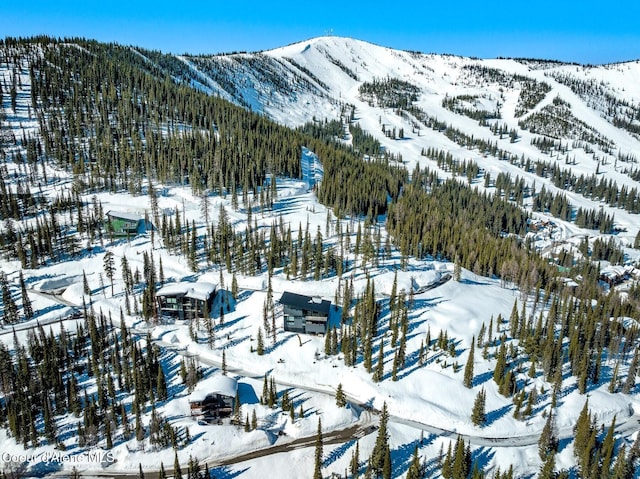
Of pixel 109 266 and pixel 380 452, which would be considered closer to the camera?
pixel 380 452

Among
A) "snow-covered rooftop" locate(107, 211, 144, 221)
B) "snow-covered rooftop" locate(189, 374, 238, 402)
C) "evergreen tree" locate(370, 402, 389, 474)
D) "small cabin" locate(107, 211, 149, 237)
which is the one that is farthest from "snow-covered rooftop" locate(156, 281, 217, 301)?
"evergreen tree" locate(370, 402, 389, 474)

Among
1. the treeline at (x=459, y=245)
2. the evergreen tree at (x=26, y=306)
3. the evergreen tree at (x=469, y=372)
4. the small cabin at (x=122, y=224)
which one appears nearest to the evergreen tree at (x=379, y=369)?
the evergreen tree at (x=469, y=372)

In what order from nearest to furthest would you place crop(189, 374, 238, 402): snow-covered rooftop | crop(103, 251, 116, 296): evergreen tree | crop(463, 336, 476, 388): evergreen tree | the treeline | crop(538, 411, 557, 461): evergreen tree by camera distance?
1. crop(538, 411, 557, 461): evergreen tree
2. crop(189, 374, 238, 402): snow-covered rooftop
3. crop(463, 336, 476, 388): evergreen tree
4. crop(103, 251, 116, 296): evergreen tree
5. the treeline

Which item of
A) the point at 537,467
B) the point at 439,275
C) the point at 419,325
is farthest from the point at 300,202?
the point at 537,467

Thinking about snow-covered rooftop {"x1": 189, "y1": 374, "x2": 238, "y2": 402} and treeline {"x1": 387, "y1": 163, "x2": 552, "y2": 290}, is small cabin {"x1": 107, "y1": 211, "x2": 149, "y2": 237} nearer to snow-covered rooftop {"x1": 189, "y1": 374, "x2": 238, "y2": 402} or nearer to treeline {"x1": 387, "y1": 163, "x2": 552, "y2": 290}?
snow-covered rooftop {"x1": 189, "y1": 374, "x2": 238, "y2": 402}

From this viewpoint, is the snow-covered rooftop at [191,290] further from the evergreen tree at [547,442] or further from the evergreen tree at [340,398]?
the evergreen tree at [547,442]

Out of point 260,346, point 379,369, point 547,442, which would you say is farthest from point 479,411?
point 260,346

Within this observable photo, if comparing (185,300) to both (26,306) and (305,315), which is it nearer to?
(305,315)
